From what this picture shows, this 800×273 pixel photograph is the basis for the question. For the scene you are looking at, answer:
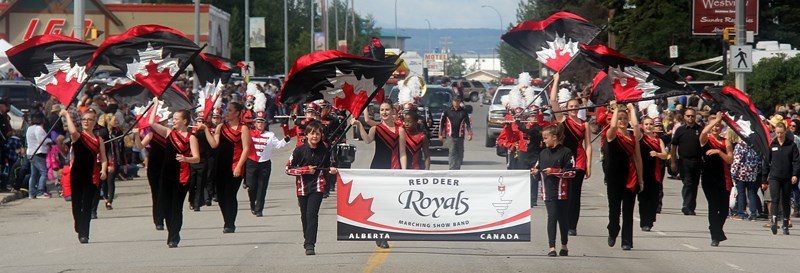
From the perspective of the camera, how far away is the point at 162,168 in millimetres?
15500

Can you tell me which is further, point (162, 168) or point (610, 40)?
point (610, 40)

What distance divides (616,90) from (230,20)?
2529 inches

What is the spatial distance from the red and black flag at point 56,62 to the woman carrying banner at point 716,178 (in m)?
7.60

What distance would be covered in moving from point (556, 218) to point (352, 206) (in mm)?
2163

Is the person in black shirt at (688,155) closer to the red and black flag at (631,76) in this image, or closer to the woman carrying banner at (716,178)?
the woman carrying banner at (716,178)

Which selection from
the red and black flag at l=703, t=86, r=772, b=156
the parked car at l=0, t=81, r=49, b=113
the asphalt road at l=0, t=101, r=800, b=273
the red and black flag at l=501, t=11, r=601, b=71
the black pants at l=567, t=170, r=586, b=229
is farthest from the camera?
the parked car at l=0, t=81, r=49, b=113

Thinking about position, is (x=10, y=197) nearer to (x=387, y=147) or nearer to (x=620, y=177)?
(x=387, y=147)

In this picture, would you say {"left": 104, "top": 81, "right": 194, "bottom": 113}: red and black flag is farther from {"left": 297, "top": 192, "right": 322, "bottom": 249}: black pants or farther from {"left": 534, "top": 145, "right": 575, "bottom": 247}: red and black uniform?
{"left": 534, "top": 145, "right": 575, "bottom": 247}: red and black uniform

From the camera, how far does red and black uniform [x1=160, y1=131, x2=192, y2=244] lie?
1509cm

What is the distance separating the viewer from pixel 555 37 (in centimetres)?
1925

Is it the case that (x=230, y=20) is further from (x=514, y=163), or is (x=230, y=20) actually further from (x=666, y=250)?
(x=666, y=250)

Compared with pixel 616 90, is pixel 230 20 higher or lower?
higher

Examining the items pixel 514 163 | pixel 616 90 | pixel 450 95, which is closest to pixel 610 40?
pixel 450 95

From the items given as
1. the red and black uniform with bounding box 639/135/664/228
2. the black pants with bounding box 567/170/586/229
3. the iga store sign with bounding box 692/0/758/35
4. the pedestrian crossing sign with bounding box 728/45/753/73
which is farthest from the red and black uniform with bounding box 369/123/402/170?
the iga store sign with bounding box 692/0/758/35
